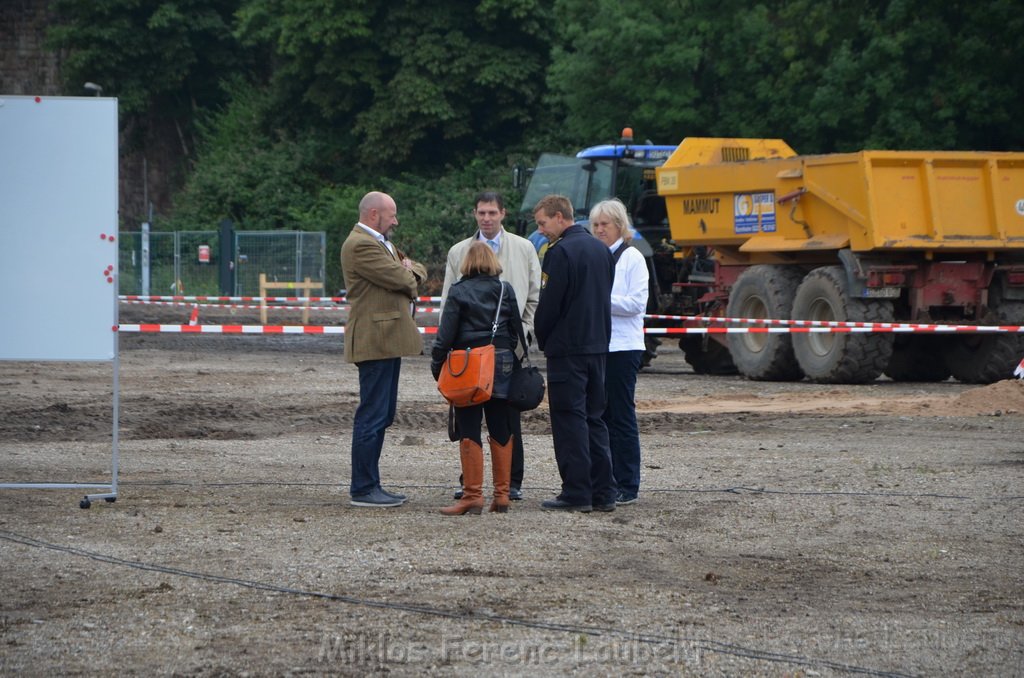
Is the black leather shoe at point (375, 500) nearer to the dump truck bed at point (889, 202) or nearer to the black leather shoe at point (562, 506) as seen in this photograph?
the black leather shoe at point (562, 506)

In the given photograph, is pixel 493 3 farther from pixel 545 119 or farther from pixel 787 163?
pixel 787 163

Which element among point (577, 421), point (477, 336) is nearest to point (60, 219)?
point (477, 336)

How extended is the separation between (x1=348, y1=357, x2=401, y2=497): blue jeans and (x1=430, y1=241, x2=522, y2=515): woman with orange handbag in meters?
0.40

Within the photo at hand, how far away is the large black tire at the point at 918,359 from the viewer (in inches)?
767

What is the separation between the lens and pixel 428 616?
20.8 ft

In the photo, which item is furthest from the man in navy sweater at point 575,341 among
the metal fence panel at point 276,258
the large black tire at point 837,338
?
the metal fence panel at point 276,258

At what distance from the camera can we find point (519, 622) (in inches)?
247

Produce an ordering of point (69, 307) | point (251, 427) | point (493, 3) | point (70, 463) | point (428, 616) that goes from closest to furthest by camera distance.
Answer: point (428, 616) → point (69, 307) → point (70, 463) → point (251, 427) → point (493, 3)

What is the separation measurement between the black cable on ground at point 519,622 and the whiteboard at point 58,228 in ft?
6.43

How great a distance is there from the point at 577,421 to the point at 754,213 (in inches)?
451

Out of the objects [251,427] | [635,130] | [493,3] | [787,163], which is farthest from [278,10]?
[251,427]

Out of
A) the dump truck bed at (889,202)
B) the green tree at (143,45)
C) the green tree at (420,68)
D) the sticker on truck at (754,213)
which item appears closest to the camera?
the dump truck bed at (889,202)

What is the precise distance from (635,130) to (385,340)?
104 ft

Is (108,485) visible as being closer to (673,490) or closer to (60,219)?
(60,219)
